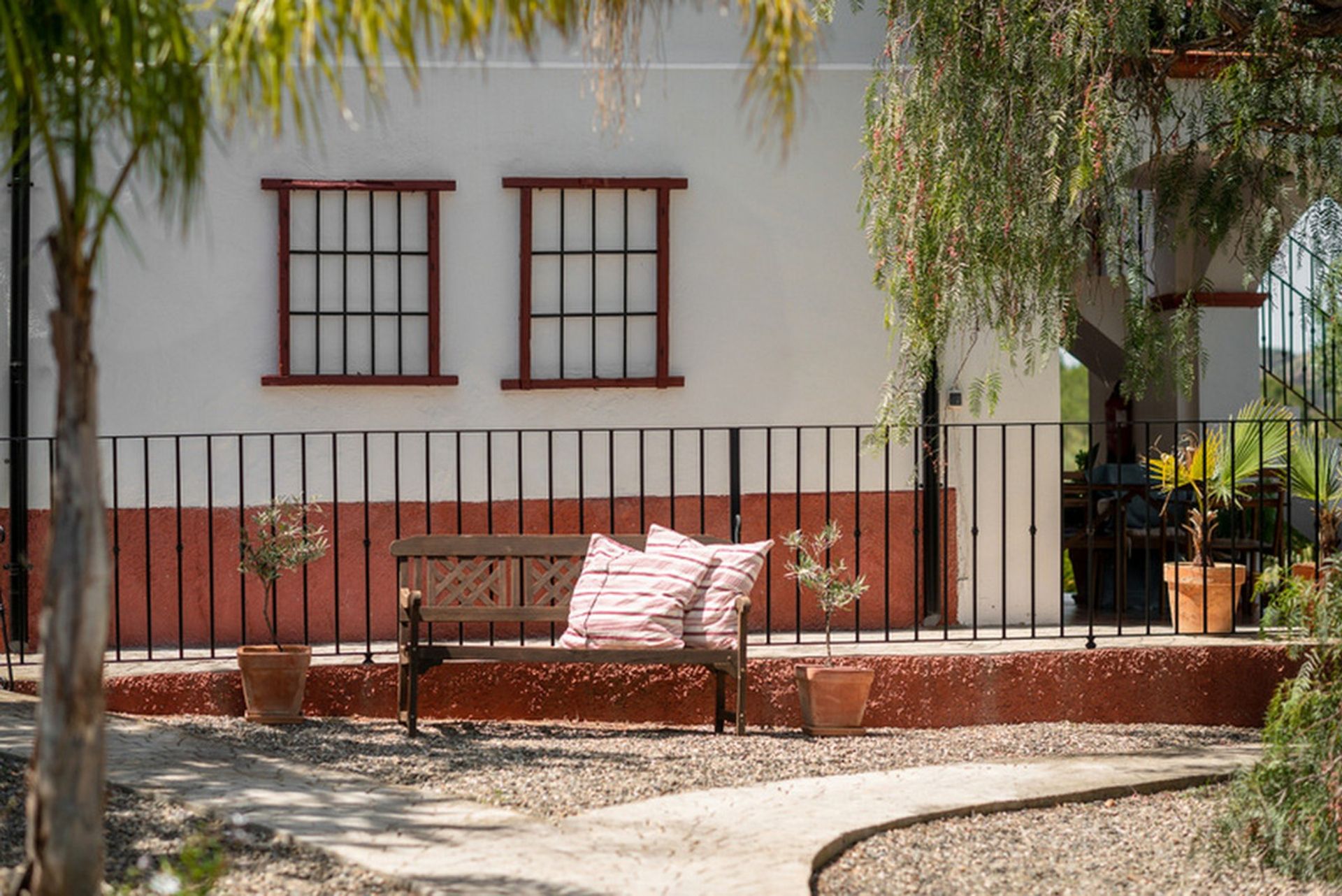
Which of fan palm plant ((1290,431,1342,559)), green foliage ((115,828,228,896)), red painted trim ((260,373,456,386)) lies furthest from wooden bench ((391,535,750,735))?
fan palm plant ((1290,431,1342,559))

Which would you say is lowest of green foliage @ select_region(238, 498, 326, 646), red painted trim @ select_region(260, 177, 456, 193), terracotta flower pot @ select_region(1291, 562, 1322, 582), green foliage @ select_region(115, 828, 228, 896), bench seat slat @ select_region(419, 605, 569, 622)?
green foliage @ select_region(115, 828, 228, 896)

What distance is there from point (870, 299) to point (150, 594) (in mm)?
4126

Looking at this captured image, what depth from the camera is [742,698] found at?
713 cm

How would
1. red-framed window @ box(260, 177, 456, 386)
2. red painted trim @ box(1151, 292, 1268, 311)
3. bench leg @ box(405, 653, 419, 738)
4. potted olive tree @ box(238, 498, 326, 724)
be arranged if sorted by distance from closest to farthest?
bench leg @ box(405, 653, 419, 738) → potted olive tree @ box(238, 498, 326, 724) → red-framed window @ box(260, 177, 456, 386) → red painted trim @ box(1151, 292, 1268, 311)

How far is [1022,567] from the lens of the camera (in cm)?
913

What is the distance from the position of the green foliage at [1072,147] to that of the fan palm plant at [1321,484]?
1624 mm

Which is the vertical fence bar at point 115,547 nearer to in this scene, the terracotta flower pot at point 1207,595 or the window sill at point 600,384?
the window sill at point 600,384

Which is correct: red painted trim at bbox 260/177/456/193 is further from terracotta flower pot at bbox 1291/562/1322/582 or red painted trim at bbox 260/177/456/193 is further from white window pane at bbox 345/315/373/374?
terracotta flower pot at bbox 1291/562/1322/582

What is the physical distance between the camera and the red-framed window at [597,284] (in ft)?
29.3

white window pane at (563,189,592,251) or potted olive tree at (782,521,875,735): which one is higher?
white window pane at (563,189,592,251)

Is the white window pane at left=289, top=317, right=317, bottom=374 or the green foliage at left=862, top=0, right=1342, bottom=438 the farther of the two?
the white window pane at left=289, top=317, right=317, bottom=374

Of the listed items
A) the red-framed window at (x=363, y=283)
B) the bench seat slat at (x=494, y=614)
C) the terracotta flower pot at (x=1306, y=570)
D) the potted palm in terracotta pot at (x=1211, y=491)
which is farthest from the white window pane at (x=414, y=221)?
the terracotta flower pot at (x=1306, y=570)

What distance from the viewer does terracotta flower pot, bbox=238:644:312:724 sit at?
7.30 metres

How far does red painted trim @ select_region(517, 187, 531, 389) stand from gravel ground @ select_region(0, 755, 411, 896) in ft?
12.7
